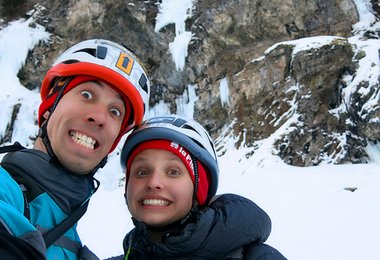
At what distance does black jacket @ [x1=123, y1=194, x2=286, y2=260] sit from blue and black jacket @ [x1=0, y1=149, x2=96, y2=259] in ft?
1.10

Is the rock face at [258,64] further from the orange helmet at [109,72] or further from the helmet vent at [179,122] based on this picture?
the orange helmet at [109,72]

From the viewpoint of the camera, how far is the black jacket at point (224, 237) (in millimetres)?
1601

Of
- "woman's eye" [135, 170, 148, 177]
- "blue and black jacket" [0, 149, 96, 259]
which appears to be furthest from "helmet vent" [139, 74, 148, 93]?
"blue and black jacket" [0, 149, 96, 259]

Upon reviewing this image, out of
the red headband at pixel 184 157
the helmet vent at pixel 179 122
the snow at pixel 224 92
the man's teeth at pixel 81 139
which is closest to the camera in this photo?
the man's teeth at pixel 81 139

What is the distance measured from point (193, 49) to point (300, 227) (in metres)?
14.1

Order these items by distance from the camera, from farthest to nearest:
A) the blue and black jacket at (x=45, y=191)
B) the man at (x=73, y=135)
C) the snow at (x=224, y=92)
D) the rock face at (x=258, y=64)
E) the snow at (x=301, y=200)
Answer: the snow at (x=224, y=92) → the rock face at (x=258, y=64) → the snow at (x=301, y=200) → the man at (x=73, y=135) → the blue and black jacket at (x=45, y=191)

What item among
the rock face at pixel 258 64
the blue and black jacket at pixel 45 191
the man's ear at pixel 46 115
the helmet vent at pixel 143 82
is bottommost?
the rock face at pixel 258 64

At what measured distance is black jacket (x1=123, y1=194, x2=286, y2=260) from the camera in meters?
1.60

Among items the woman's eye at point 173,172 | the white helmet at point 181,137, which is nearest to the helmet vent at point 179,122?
the white helmet at point 181,137

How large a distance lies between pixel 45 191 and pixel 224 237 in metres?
0.71

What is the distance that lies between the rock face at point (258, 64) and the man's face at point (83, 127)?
32.9ft

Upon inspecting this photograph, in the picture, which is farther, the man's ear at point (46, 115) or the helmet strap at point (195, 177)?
the helmet strap at point (195, 177)

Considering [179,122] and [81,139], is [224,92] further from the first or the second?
[81,139]

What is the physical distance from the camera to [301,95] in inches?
491
